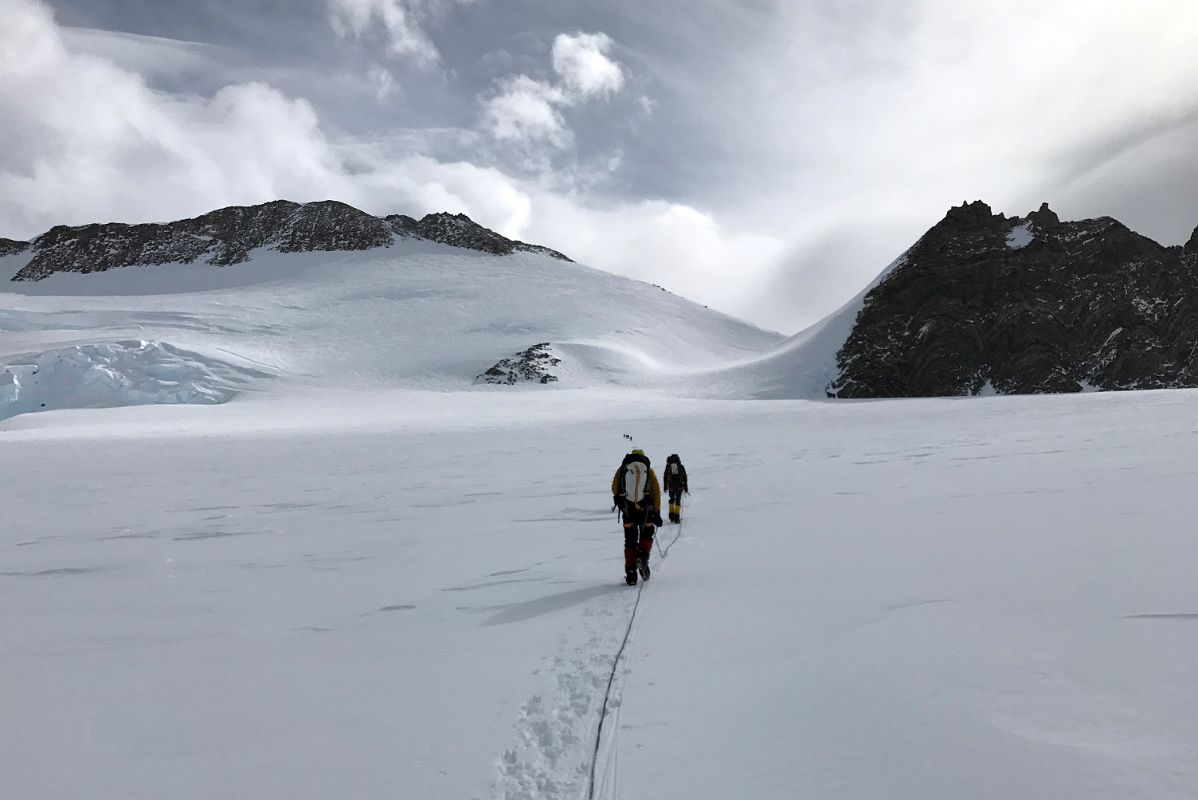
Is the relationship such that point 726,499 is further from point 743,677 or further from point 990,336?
point 990,336

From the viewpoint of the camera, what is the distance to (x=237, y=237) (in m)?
113

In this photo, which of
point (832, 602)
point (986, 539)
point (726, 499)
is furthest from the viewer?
point (726, 499)

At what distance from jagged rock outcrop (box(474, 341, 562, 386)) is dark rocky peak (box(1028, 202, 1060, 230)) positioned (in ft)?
152

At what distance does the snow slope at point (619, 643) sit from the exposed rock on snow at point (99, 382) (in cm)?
4178

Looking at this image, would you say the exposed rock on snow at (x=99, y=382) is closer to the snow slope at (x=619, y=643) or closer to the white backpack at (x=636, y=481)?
the snow slope at (x=619, y=643)

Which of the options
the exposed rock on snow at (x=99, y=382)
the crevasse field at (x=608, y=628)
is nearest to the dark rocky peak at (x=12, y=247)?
the exposed rock on snow at (x=99, y=382)

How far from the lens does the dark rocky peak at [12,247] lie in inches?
4464

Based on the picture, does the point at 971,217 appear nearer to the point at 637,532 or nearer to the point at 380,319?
the point at 380,319

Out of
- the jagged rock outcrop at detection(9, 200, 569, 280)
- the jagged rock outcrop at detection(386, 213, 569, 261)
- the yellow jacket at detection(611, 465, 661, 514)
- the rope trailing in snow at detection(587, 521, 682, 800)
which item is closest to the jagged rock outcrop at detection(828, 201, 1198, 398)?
the yellow jacket at detection(611, 465, 661, 514)

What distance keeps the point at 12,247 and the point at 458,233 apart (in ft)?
249

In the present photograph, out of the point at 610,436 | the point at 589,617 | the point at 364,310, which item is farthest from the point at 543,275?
the point at 589,617

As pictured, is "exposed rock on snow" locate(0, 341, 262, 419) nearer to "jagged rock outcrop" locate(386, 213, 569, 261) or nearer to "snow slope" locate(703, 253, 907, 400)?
"snow slope" locate(703, 253, 907, 400)

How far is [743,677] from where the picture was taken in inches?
194

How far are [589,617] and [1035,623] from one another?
380cm
